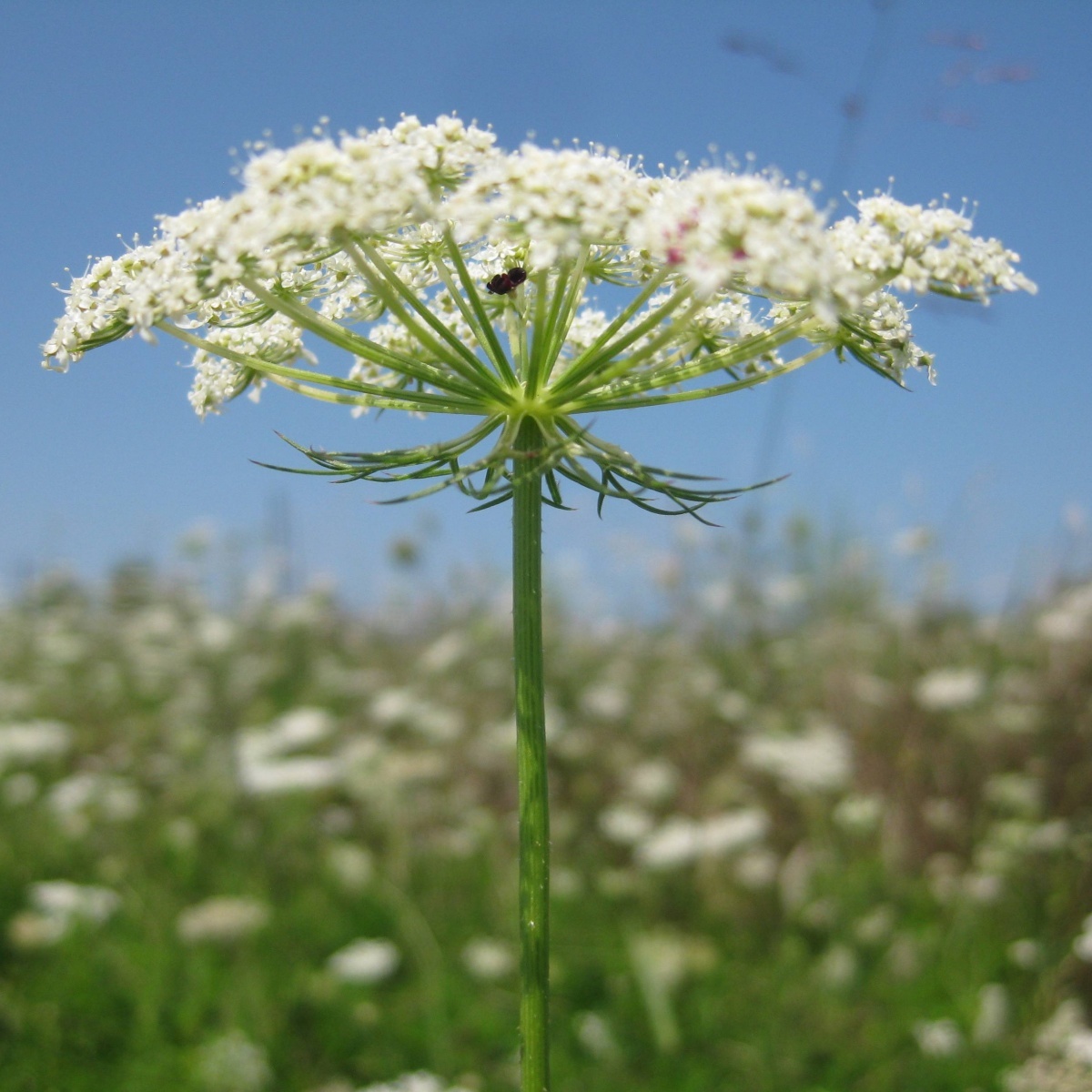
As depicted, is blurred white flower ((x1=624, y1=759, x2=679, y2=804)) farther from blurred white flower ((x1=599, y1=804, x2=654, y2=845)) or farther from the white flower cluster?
the white flower cluster

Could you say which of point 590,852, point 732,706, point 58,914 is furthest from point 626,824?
point 58,914

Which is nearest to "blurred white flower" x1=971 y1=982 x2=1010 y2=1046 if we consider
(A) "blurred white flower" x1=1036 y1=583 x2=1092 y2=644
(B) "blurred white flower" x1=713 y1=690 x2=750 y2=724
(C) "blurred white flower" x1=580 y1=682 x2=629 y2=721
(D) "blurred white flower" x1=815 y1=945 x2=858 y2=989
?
(D) "blurred white flower" x1=815 y1=945 x2=858 y2=989

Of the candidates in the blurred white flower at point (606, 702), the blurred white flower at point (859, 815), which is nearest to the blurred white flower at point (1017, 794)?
the blurred white flower at point (859, 815)

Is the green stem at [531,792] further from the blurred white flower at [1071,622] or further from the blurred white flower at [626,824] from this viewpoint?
the blurred white flower at [1071,622]

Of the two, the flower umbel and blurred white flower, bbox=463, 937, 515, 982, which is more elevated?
the flower umbel

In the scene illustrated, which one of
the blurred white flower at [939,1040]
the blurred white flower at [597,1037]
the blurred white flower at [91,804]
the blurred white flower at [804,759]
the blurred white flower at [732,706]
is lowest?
the blurred white flower at [939,1040]

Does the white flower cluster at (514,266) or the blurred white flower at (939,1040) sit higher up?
the white flower cluster at (514,266)
